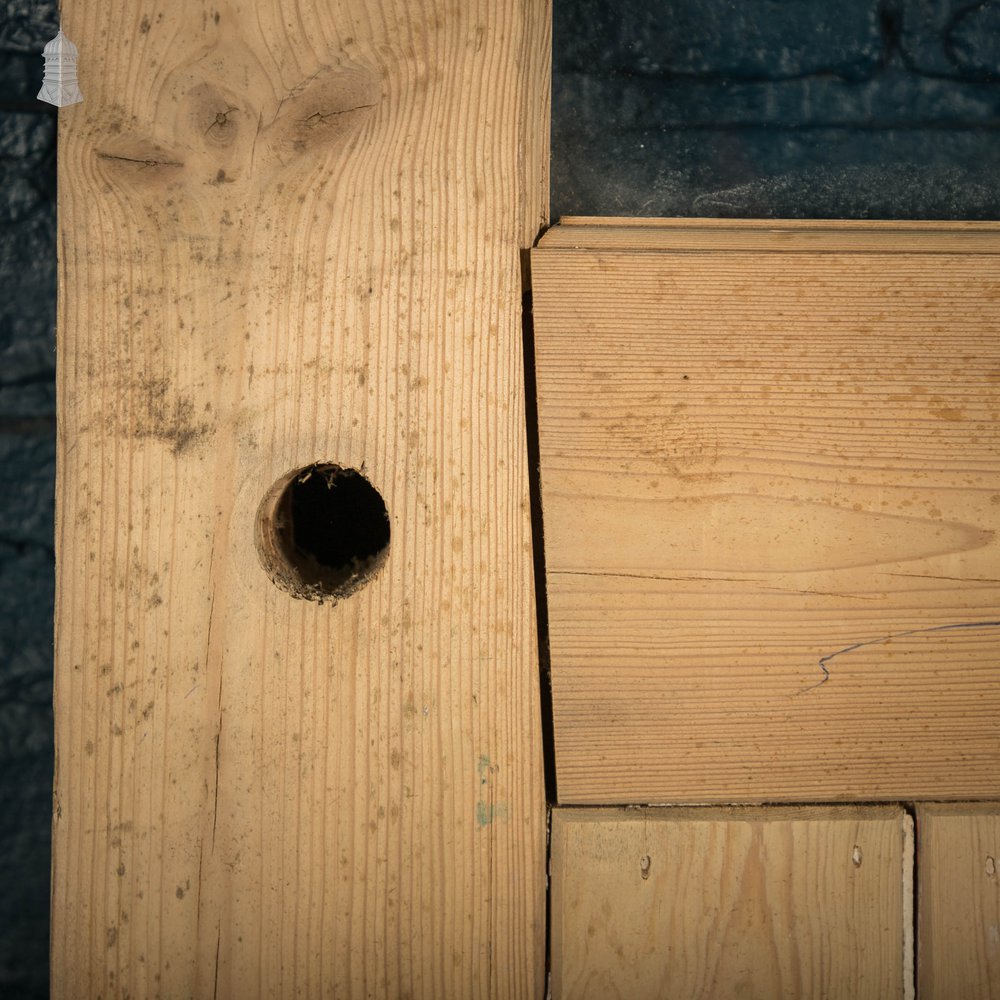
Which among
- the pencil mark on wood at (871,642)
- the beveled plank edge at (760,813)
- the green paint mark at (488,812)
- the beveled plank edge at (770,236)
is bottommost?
the beveled plank edge at (760,813)

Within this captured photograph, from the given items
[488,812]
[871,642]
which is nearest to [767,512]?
[871,642]

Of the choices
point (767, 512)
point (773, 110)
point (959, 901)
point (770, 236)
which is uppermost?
point (773, 110)

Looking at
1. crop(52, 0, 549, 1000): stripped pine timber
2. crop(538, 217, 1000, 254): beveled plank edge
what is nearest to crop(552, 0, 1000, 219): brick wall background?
crop(538, 217, 1000, 254): beveled plank edge

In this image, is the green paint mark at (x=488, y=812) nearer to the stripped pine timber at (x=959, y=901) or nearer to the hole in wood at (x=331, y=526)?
the hole in wood at (x=331, y=526)

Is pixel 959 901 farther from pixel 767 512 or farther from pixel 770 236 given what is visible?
pixel 770 236

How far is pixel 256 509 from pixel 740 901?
0.72 meters

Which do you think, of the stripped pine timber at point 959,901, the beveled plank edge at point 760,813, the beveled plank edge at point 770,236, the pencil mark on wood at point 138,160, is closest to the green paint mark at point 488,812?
the beveled plank edge at point 760,813

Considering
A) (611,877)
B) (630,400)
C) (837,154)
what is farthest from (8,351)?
(837,154)

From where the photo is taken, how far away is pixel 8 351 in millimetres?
1233

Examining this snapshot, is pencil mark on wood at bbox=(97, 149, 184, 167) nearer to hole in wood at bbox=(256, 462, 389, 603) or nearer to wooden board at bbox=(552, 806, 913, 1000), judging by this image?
hole in wood at bbox=(256, 462, 389, 603)

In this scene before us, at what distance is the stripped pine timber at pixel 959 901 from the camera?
90cm

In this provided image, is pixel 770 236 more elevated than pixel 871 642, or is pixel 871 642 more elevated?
pixel 770 236

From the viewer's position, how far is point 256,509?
0.83 m

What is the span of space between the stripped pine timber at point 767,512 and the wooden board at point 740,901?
43 millimetres
